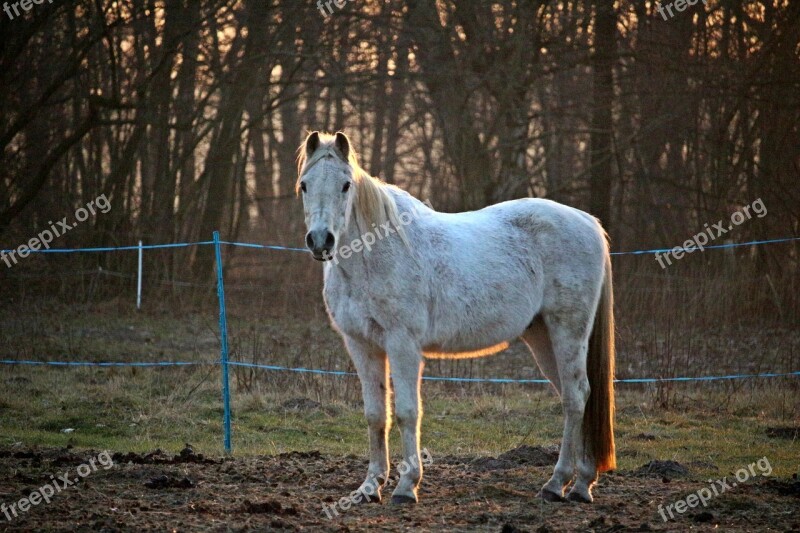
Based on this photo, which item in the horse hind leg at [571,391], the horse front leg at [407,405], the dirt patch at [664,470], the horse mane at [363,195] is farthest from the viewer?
the dirt patch at [664,470]

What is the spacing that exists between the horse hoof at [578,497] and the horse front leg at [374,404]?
3.93ft

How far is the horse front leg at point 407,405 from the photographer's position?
209 inches

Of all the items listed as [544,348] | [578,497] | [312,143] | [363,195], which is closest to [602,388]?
[544,348]

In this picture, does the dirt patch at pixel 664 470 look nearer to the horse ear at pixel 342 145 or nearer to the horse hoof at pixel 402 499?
the horse hoof at pixel 402 499

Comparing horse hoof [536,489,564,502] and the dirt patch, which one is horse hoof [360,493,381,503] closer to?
horse hoof [536,489,564,502]

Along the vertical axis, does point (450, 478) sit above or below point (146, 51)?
below

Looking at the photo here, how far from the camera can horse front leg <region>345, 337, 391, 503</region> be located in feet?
18.1

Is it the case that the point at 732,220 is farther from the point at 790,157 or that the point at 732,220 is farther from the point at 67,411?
the point at 67,411

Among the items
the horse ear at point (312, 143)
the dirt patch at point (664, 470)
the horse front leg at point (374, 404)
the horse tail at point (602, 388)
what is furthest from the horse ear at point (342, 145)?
the dirt patch at point (664, 470)

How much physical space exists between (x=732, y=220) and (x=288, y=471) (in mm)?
11632

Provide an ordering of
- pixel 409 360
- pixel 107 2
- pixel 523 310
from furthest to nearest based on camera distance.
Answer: pixel 107 2 → pixel 523 310 → pixel 409 360

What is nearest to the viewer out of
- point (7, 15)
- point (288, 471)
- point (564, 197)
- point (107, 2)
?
point (288, 471)

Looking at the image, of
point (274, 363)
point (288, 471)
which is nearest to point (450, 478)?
point (288, 471)

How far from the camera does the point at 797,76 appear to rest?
1484 centimetres
